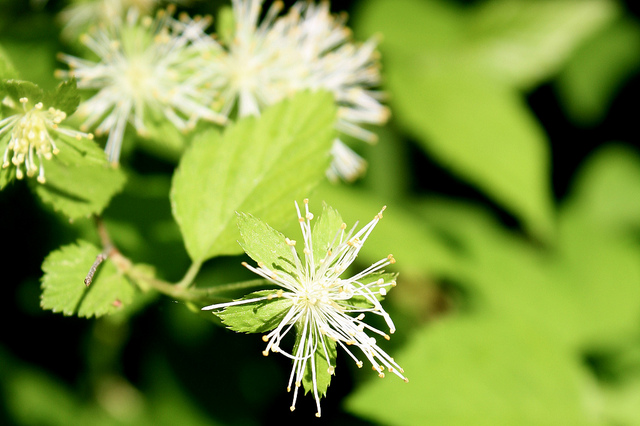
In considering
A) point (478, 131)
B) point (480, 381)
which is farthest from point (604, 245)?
point (480, 381)

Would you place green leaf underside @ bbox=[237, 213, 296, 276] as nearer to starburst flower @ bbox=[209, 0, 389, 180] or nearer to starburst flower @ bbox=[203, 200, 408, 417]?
starburst flower @ bbox=[203, 200, 408, 417]

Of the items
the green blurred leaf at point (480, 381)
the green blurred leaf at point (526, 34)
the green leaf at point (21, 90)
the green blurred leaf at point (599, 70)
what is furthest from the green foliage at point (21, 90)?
the green blurred leaf at point (599, 70)

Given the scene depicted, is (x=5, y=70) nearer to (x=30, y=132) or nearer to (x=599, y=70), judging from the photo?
(x=30, y=132)

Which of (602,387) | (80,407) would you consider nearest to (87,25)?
(80,407)

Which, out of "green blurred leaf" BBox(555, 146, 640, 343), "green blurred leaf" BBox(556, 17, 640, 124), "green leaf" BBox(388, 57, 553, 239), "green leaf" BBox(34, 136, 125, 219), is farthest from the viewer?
"green blurred leaf" BBox(556, 17, 640, 124)

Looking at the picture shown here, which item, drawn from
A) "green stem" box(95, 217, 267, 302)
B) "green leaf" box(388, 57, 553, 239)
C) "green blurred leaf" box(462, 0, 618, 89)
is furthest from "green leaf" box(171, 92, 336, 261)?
"green blurred leaf" box(462, 0, 618, 89)

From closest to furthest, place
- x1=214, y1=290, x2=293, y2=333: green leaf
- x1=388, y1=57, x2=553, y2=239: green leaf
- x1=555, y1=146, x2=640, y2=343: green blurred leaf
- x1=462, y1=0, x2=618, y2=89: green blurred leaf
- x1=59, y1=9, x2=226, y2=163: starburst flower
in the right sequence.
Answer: x1=214, y1=290, x2=293, y2=333: green leaf < x1=59, y1=9, x2=226, y2=163: starburst flower < x1=388, y1=57, x2=553, y2=239: green leaf < x1=555, y1=146, x2=640, y2=343: green blurred leaf < x1=462, y1=0, x2=618, y2=89: green blurred leaf
